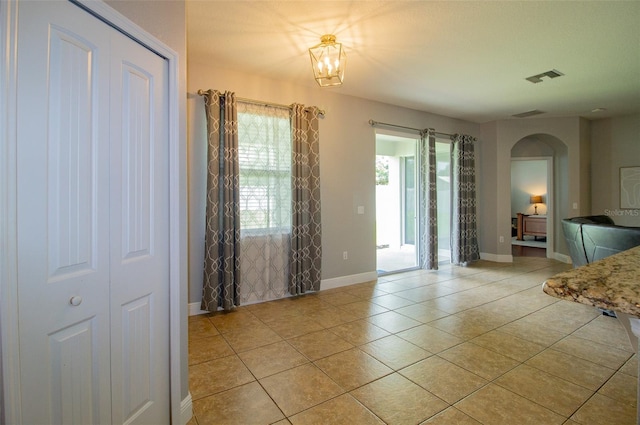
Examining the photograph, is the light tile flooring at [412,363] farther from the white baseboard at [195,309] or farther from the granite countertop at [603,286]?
the granite countertop at [603,286]

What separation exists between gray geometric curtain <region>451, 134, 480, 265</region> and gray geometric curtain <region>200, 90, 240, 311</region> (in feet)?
13.1

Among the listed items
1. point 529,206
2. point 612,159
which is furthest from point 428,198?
point 529,206

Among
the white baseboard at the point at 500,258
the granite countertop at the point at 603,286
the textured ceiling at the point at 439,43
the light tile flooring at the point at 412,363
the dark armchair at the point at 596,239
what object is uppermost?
the textured ceiling at the point at 439,43

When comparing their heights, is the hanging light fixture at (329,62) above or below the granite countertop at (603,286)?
above

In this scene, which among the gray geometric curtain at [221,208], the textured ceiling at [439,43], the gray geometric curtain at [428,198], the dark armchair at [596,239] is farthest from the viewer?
the gray geometric curtain at [428,198]

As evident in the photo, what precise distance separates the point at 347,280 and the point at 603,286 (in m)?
3.69

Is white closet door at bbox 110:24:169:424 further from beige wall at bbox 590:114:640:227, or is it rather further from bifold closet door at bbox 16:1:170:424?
beige wall at bbox 590:114:640:227

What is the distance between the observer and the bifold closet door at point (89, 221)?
979mm

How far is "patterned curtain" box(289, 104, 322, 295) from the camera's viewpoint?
12.0 ft

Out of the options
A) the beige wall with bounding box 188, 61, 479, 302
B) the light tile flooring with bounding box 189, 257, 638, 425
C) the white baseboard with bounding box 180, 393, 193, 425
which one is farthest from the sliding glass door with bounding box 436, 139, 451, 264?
the white baseboard with bounding box 180, 393, 193, 425

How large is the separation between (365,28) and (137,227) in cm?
237

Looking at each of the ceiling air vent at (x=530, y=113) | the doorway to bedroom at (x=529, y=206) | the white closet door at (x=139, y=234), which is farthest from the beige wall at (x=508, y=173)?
the white closet door at (x=139, y=234)

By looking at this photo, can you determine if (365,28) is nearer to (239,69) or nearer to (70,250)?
(239,69)

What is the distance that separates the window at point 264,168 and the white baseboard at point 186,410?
6.42ft
